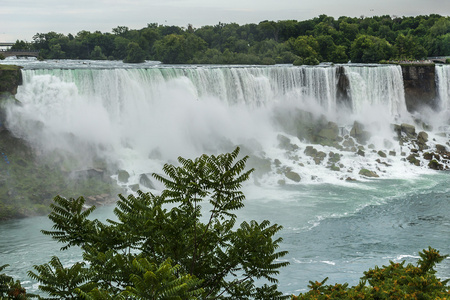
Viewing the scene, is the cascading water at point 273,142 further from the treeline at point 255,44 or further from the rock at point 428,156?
the treeline at point 255,44

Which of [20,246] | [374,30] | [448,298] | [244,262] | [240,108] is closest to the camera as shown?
[448,298]

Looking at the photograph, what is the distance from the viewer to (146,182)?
2506 centimetres

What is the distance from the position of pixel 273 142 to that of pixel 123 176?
10.0 metres

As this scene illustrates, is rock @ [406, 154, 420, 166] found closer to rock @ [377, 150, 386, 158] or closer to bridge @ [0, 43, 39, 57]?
rock @ [377, 150, 386, 158]

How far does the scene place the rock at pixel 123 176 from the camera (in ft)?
82.5

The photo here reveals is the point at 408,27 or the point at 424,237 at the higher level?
the point at 408,27

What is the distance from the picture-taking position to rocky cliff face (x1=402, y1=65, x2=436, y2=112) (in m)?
38.4

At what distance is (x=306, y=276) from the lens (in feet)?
50.7

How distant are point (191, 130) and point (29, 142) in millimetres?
8677

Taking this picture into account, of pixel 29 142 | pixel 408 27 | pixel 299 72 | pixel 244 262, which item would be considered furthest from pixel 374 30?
pixel 244 262

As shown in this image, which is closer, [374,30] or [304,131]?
[304,131]

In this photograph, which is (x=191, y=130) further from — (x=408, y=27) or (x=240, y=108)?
(x=408, y=27)

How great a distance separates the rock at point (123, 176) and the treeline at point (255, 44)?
27.0m

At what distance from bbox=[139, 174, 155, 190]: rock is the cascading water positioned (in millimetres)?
557
